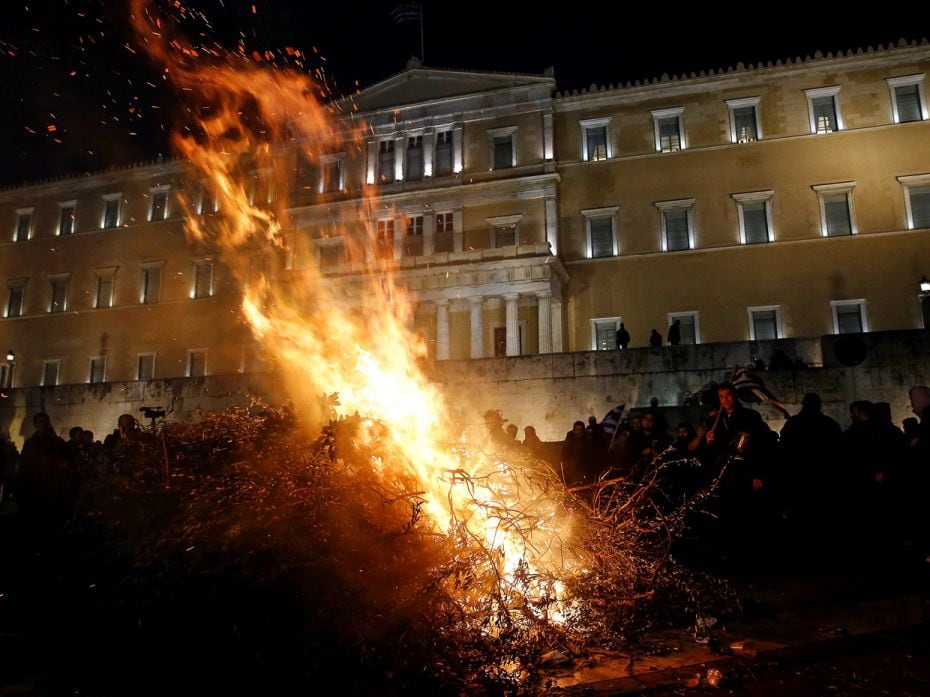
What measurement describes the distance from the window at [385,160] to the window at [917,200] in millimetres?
22325

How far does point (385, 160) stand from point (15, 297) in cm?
2561

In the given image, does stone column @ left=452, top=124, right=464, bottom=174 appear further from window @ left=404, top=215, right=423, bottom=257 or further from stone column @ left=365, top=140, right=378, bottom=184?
stone column @ left=365, top=140, right=378, bottom=184

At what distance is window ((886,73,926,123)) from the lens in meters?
24.7

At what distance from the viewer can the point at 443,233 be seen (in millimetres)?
28562

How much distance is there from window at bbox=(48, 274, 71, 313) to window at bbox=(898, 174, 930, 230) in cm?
4353

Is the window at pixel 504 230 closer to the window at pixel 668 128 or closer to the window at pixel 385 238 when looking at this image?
the window at pixel 385 238

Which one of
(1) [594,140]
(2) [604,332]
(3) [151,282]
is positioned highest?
(1) [594,140]

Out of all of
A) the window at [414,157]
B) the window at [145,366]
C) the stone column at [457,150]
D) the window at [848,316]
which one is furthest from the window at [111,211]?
the window at [848,316]

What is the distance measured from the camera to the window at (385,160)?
30.1 metres

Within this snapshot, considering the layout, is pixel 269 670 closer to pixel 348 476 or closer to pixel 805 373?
pixel 348 476

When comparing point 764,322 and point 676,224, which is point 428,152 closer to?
point 676,224

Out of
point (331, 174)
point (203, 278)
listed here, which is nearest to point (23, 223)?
point (203, 278)

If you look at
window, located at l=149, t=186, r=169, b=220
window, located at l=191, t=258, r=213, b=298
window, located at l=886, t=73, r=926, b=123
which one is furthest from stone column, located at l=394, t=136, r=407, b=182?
window, located at l=886, t=73, r=926, b=123

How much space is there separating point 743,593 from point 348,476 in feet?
12.2
